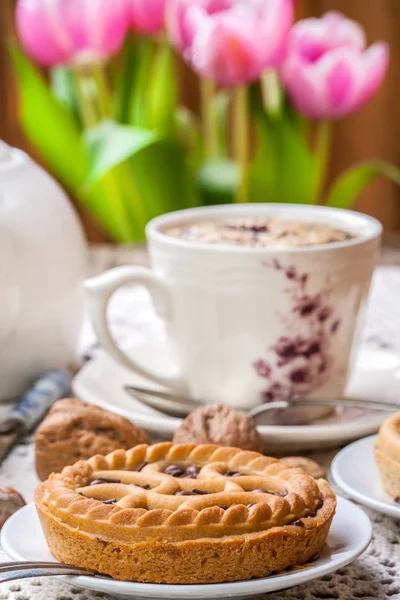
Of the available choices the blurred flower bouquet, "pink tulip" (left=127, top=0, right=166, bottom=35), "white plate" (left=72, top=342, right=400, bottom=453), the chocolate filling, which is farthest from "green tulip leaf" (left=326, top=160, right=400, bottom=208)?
the chocolate filling

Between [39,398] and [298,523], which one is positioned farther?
[39,398]

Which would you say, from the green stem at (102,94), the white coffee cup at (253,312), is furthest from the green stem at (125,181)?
the white coffee cup at (253,312)

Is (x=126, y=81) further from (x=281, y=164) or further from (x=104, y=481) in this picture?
(x=104, y=481)

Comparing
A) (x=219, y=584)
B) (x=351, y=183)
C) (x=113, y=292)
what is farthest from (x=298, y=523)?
(x=351, y=183)

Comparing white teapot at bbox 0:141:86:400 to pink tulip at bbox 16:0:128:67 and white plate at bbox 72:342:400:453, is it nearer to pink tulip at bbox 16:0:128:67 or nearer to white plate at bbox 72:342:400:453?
white plate at bbox 72:342:400:453

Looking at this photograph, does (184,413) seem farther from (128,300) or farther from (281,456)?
(128,300)

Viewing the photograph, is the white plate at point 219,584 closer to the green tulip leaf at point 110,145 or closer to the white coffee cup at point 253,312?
the white coffee cup at point 253,312
